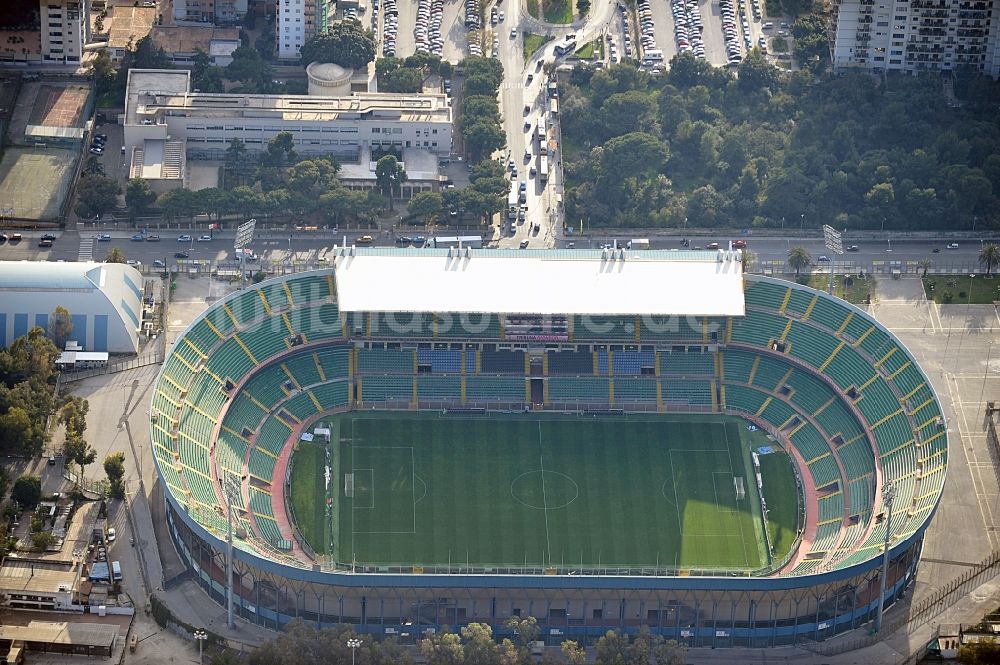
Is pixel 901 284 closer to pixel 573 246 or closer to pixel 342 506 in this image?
pixel 573 246

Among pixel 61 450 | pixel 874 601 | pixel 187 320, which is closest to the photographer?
pixel 874 601

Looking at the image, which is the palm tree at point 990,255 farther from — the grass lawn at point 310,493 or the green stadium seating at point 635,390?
the grass lawn at point 310,493

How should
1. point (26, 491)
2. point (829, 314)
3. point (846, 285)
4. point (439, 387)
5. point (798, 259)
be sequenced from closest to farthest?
point (26, 491), point (439, 387), point (829, 314), point (798, 259), point (846, 285)

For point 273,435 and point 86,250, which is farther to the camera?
point 86,250

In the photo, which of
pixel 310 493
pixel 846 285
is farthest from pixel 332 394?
pixel 846 285

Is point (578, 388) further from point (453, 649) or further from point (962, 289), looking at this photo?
point (962, 289)

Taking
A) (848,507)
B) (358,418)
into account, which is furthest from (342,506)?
(848,507)
